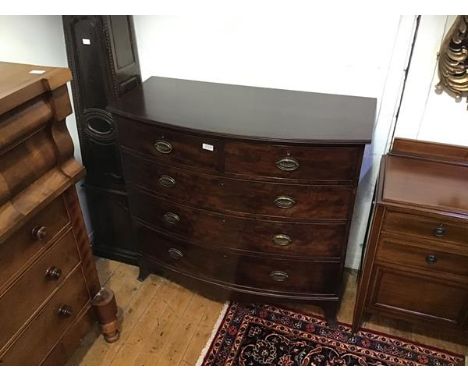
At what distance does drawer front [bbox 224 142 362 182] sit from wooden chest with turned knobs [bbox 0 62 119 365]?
546mm

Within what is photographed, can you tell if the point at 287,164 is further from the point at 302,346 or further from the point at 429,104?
the point at 302,346

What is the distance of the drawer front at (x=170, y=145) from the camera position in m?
1.49

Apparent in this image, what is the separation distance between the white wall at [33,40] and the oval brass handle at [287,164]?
1134mm

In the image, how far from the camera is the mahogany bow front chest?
56.5 inches

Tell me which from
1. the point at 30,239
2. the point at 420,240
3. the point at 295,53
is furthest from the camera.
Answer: the point at 295,53

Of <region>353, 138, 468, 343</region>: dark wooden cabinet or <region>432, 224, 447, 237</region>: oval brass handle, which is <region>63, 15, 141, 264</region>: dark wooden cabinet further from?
<region>432, 224, 447, 237</region>: oval brass handle

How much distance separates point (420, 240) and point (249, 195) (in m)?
0.63

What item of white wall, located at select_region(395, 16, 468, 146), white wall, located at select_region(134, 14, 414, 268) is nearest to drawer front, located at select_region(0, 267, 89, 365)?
white wall, located at select_region(134, 14, 414, 268)

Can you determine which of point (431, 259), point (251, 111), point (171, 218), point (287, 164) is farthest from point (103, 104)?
point (431, 259)

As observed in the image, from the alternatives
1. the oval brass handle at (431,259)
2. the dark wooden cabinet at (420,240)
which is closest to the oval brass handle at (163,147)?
the dark wooden cabinet at (420,240)

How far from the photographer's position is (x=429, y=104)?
5.35 ft

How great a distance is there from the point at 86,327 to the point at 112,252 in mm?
650

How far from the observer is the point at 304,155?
4.63ft
